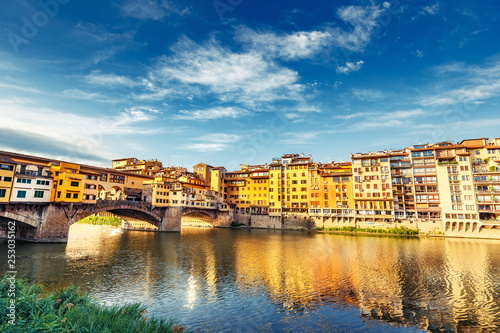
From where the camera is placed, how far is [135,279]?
26.8 m

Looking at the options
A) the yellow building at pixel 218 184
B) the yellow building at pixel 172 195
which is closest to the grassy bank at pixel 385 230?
the yellow building at pixel 218 184

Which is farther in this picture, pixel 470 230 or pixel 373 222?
pixel 373 222

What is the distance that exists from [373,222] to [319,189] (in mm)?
20856

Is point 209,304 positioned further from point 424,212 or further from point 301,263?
point 424,212

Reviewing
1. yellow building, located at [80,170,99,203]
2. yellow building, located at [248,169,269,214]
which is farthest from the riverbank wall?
yellow building, located at [80,170,99,203]

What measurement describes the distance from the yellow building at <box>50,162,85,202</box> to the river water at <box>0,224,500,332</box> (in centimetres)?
978

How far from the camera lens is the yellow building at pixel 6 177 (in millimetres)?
41281

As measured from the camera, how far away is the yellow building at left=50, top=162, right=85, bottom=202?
159 feet

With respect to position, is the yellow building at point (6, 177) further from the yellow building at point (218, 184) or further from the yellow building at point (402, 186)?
the yellow building at point (402, 186)

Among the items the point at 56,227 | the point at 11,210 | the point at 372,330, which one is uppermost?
the point at 11,210

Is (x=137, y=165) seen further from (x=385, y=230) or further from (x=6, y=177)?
(x=385, y=230)

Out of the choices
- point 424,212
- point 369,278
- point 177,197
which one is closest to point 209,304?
point 369,278

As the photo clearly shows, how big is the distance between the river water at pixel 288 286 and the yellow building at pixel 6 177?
908 centimetres

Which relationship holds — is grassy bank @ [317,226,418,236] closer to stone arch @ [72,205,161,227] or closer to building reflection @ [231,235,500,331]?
building reflection @ [231,235,500,331]
